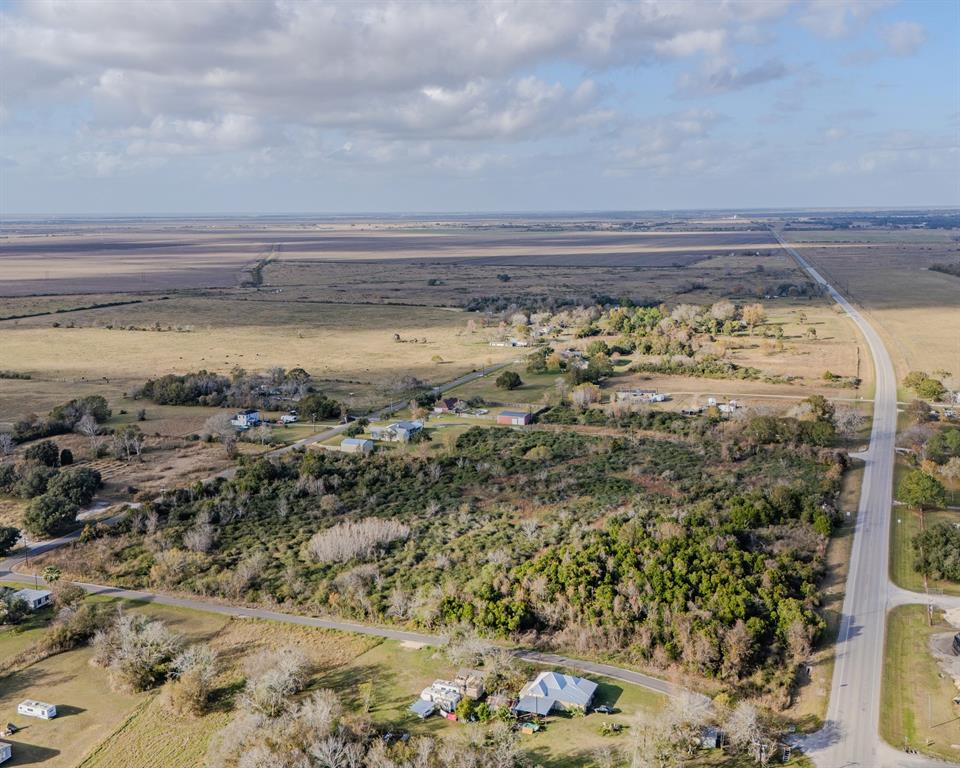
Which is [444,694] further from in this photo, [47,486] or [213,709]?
[47,486]

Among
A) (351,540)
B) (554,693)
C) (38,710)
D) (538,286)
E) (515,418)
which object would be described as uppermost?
(538,286)

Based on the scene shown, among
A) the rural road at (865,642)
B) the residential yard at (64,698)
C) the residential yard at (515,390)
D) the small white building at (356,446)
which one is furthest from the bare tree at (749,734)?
the residential yard at (515,390)

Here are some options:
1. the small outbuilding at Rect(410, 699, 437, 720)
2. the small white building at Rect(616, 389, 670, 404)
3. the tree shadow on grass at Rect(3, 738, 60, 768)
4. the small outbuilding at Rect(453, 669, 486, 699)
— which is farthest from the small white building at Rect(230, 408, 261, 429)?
the small outbuilding at Rect(410, 699, 437, 720)

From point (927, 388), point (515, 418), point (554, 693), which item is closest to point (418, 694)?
point (554, 693)

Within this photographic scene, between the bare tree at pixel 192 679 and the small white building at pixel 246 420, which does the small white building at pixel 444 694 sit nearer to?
the bare tree at pixel 192 679

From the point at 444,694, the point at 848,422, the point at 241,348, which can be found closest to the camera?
the point at 444,694

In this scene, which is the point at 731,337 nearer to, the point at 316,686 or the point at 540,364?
the point at 540,364

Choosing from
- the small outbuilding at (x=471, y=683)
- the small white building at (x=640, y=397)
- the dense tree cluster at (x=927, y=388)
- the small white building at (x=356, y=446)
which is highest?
the dense tree cluster at (x=927, y=388)
